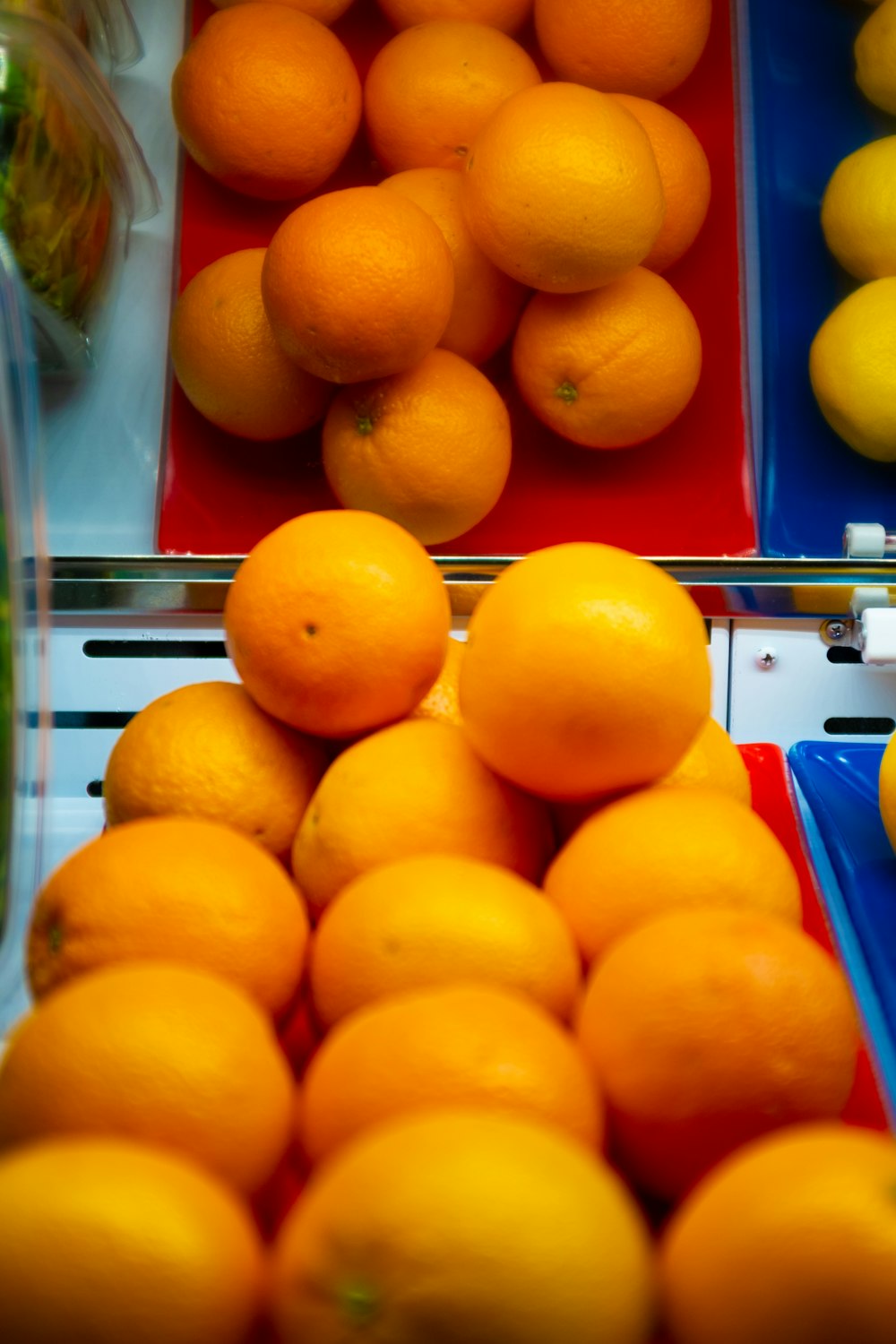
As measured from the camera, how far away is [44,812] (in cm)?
72

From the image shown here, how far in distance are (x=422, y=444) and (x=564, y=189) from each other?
236mm

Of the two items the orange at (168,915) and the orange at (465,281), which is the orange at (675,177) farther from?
the orange at (168,915)

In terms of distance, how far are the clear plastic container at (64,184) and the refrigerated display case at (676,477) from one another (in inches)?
2.2

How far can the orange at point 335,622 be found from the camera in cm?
66

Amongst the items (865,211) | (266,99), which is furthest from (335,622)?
(865,211)

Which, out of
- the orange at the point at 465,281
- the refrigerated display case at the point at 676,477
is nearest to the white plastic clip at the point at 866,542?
the refrigerated display case at the point at 676,477

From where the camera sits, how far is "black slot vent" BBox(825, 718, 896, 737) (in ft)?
4.06

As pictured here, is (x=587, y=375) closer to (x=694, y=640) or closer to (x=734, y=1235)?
(x=694, y=640)

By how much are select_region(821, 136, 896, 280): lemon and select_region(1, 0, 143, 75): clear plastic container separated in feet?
2.51

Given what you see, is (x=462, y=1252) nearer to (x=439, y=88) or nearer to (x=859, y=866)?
(x=859, y=866)

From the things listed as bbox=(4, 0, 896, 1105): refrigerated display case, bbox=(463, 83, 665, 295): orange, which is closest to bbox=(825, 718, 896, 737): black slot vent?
bbox=(4, 0, 896, 1105): refrigerated display case

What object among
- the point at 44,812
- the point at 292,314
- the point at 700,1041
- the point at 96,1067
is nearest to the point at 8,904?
the point at 44,812

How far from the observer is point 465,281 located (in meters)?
1.18

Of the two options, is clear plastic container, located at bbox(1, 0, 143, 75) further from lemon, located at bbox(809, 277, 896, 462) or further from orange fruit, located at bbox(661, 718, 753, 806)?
orange fruit, located at bbox(661, 718, 753, 806)
